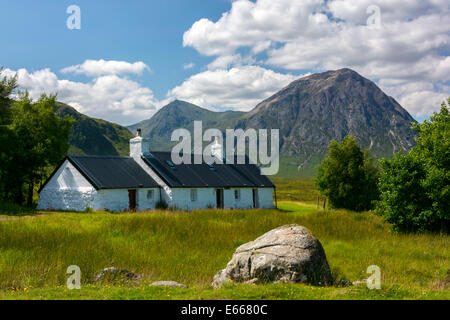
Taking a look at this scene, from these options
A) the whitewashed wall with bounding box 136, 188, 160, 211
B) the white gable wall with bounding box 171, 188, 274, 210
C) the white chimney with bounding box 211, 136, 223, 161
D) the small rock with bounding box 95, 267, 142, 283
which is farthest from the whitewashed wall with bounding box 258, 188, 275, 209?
the small rock with bounding box 95, 267, 142, 283

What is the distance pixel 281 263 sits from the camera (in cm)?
1090

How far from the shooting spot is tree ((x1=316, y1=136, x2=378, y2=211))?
36.4m

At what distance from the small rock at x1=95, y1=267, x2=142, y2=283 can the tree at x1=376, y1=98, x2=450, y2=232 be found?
57.0 feet

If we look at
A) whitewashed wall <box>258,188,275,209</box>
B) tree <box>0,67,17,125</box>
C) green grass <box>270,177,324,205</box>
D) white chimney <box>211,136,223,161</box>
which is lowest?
green grass <box>270,177,324,205</box>

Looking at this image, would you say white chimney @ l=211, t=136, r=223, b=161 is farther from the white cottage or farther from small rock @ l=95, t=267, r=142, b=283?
small rock @ l=95, t=267, r=142, b=283

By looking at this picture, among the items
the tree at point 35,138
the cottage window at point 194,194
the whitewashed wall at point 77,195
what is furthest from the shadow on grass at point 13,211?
the cottage window at point 194,194

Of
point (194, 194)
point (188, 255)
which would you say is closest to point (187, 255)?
point (188, 255)

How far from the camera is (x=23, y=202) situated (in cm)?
3994

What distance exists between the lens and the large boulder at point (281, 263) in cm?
1083

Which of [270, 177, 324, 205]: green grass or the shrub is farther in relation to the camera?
[270, 177, 324, 205]: green grass

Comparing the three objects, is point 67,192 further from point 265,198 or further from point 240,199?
point 265,198

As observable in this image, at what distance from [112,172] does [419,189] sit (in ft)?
80.1

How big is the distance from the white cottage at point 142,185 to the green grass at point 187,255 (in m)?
8.44
